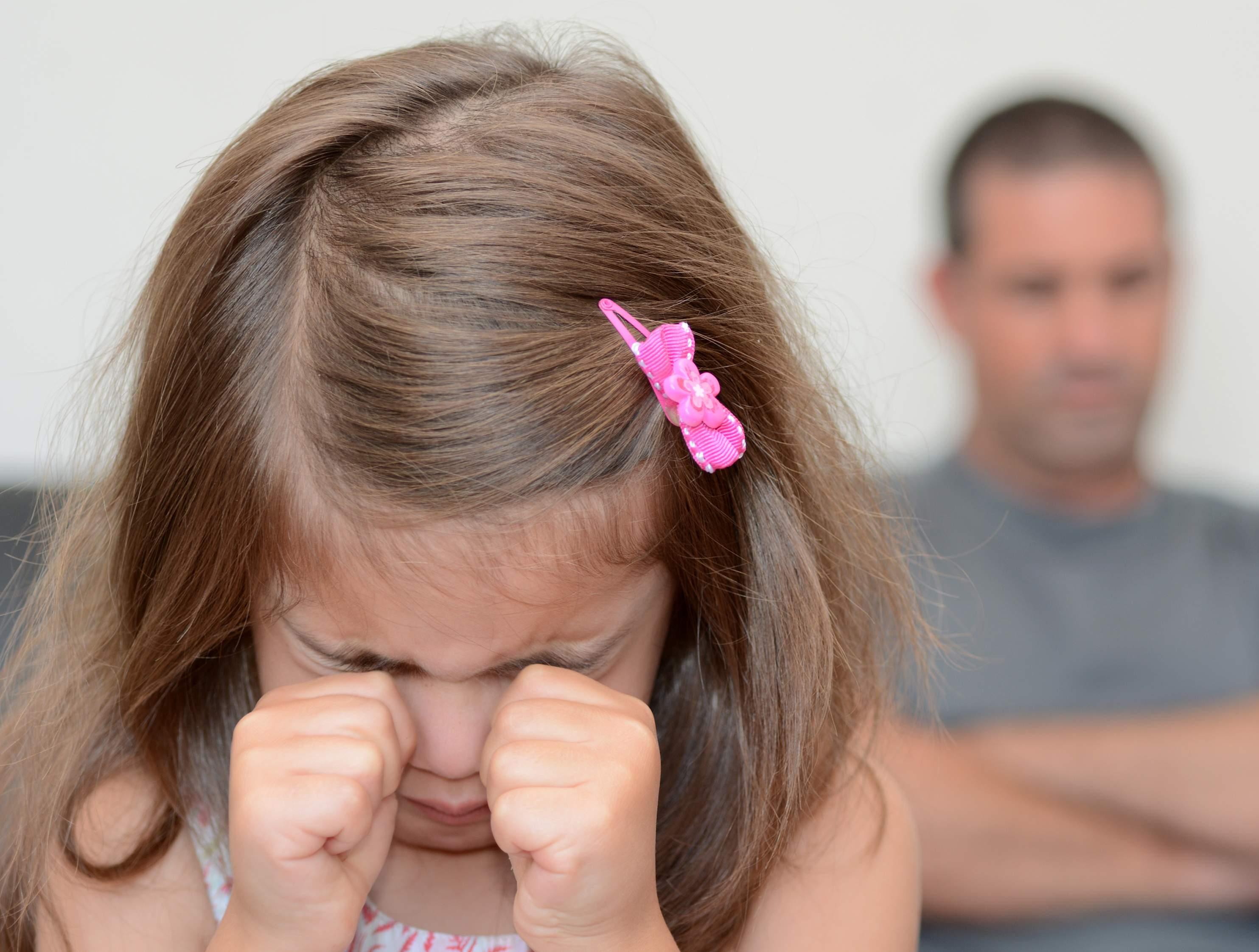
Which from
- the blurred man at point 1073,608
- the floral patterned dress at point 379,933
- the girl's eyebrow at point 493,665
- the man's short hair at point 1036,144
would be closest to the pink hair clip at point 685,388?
the girl's eyebrow at point 493,665

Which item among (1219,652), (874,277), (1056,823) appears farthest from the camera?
(874,277)

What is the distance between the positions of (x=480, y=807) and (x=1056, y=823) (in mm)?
885

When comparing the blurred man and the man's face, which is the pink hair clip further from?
the man's face

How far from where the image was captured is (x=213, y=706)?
968 mm

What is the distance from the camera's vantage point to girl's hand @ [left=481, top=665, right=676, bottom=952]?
2.35ft

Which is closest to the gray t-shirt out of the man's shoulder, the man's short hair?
the man's shoulder

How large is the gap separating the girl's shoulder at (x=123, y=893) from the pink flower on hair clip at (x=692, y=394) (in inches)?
20.5

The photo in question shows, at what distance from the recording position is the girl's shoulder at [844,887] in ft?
3.00

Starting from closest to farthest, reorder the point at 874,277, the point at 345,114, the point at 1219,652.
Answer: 1. the point at 345,114
2. the point at 1219,652
3. the point at 874,277

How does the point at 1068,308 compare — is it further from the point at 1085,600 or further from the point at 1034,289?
the point at 1085,600

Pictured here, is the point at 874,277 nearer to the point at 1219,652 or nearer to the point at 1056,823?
the point at 1219,652

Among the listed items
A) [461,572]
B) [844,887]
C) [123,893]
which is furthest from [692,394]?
[123,893]

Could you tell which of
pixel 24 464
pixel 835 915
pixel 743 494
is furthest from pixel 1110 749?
pixel 24 464

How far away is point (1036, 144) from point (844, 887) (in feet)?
4.36
